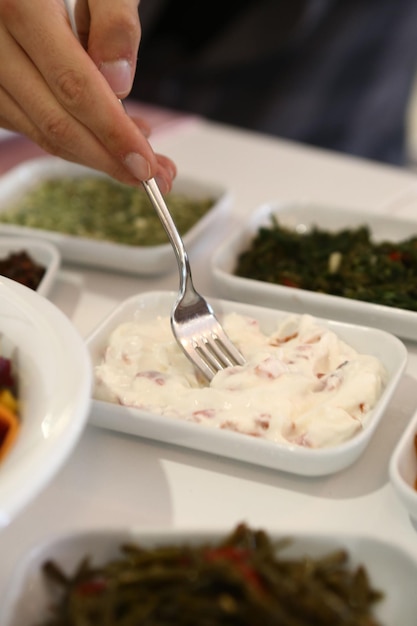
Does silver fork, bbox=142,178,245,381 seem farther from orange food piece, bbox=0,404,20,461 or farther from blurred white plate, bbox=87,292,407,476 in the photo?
orange food piece, bbox=0,404,20,461

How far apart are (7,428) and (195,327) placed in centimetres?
50

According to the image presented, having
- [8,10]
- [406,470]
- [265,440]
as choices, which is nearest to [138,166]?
[8,10]

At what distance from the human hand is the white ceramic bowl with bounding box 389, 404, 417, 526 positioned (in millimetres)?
689

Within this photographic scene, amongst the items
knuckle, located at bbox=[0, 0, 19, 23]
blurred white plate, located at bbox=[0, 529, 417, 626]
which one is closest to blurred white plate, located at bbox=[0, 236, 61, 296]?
→ knuckle, located at bbox=[0, 0, 19, 23]

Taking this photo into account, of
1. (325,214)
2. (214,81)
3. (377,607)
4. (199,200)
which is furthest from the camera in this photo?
(214,81)

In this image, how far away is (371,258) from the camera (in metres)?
1.76

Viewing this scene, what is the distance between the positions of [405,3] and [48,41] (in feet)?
8.82

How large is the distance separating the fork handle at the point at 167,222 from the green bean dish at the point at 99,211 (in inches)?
15.5

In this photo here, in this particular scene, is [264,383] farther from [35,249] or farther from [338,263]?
[35,249]

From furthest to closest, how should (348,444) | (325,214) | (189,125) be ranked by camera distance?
(189,125), (325,214), (348,444)

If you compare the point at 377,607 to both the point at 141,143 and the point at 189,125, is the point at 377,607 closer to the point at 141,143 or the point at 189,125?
the point at 141,143

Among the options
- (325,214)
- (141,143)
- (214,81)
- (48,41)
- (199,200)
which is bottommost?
(214,81)

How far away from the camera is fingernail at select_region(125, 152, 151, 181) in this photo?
1.42m

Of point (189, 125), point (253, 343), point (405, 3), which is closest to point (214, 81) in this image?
point (189, 125)
